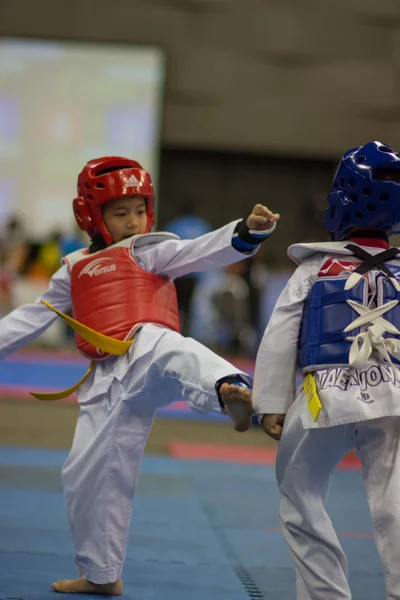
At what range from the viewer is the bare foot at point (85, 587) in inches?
127

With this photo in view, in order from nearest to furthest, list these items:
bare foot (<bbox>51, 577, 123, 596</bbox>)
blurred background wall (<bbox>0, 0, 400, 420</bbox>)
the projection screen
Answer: bare foot (<bbox>51, 577, 123, 596</bbox>), the projection screen, blurred background wall (<bbox>0, 0, 400, 420</bbox>)

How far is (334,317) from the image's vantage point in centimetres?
264

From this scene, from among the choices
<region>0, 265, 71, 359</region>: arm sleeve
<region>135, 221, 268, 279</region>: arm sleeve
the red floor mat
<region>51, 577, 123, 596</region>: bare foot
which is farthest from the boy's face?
the red floor mat

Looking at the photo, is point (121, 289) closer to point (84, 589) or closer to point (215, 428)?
point (84, 589)

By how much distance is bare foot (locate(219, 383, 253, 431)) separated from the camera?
2576mm

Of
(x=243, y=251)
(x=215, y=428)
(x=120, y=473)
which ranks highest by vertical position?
(x=243, y=251)

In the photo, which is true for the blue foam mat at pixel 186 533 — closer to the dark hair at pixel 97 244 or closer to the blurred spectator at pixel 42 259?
the dark hair at pixel 97 244

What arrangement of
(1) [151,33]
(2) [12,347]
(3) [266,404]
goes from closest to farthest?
(3) [266,404] < (2) [12,347] < (1) [151,33]

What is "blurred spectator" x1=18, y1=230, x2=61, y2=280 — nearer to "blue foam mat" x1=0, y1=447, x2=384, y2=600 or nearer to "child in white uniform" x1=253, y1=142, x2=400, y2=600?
"blue foam mat" x1=0, y1=447, x2=384, y2=600

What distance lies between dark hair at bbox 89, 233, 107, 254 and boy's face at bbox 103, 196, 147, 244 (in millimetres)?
56

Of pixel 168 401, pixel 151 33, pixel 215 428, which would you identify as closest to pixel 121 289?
pixel 168 401

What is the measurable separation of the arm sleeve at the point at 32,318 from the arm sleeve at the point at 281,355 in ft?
3.91

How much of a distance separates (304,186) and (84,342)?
42.4ft

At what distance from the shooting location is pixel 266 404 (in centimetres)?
267
